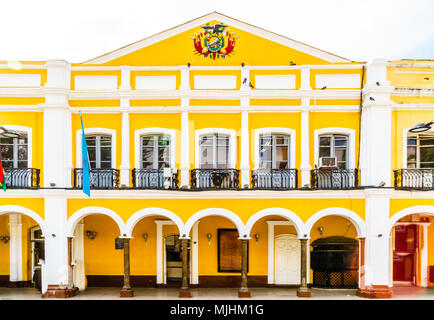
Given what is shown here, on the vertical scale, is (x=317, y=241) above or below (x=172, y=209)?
below

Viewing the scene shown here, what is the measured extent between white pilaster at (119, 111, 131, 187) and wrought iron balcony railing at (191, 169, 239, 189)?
228 centimetres

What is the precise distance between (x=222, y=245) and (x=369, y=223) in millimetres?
5274

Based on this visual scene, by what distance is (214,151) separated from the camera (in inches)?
530

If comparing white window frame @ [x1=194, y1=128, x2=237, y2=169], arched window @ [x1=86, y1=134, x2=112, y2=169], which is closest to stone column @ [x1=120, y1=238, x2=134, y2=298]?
arched window @ [x1=86, y1=134, x2=112, y2=169]

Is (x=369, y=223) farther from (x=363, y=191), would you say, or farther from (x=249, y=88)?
(x=249, y=88)

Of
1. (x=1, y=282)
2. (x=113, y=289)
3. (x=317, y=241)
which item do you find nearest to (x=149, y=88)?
(x=113, y=289)

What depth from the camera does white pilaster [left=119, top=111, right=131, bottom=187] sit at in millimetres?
13086

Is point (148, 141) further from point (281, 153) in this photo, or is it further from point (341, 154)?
point (341, 154)

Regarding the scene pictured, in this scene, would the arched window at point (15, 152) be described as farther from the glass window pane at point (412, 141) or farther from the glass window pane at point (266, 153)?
the glass window pane at point (412, 141)

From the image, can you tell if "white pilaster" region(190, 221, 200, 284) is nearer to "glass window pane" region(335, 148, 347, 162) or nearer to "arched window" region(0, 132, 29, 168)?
"glass window pane" region(335, 148, 347, 162)

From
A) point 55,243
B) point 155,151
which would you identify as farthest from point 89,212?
point 155,151

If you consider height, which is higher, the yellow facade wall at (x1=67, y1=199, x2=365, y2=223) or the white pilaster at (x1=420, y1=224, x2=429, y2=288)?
the yellow facade wall at (x1=67, y1=199, x2=365, y2=223)

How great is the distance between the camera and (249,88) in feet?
42.9

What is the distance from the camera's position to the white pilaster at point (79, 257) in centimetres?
1374
